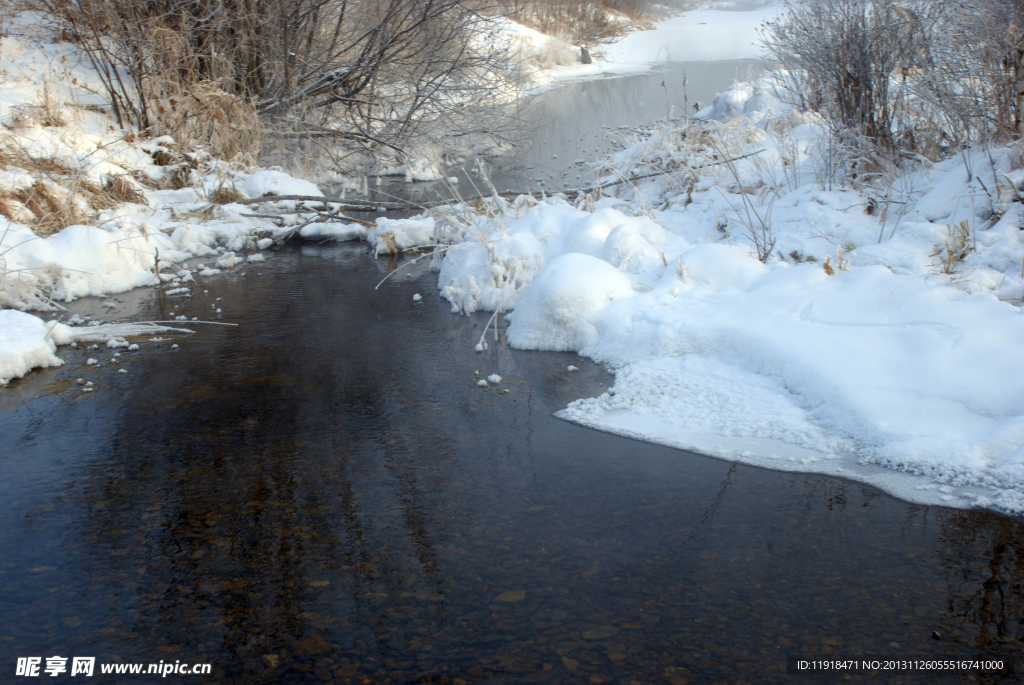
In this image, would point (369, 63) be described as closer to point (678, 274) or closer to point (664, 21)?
point (678, 274)

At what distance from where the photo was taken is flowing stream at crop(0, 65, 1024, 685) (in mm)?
2256

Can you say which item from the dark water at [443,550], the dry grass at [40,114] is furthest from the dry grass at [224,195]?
the dark water at [443,550]

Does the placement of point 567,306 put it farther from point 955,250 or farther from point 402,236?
point 402,236

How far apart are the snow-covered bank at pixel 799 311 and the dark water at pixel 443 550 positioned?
0.30 m

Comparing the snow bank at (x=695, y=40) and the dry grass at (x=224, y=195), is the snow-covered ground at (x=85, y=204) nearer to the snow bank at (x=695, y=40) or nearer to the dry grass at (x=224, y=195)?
the dry grass at (x=224, y=195)

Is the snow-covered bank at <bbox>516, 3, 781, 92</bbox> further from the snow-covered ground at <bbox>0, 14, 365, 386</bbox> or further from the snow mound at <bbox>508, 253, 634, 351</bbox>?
the snow mound at <bbox>508, 253, 634, 351</bbox>

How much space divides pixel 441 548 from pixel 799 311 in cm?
274

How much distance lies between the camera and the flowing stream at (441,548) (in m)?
2.26

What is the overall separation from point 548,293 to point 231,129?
7.04m

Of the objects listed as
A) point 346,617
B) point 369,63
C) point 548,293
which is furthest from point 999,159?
point 369,63

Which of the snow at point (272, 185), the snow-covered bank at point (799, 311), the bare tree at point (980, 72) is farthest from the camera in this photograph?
the snow at point (272, 185)

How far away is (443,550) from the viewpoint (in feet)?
9.09

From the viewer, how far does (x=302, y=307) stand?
5988 mm

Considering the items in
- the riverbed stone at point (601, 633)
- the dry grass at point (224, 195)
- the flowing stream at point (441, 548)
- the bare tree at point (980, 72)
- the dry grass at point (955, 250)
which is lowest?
the riverbed stone at point (601, 633)
